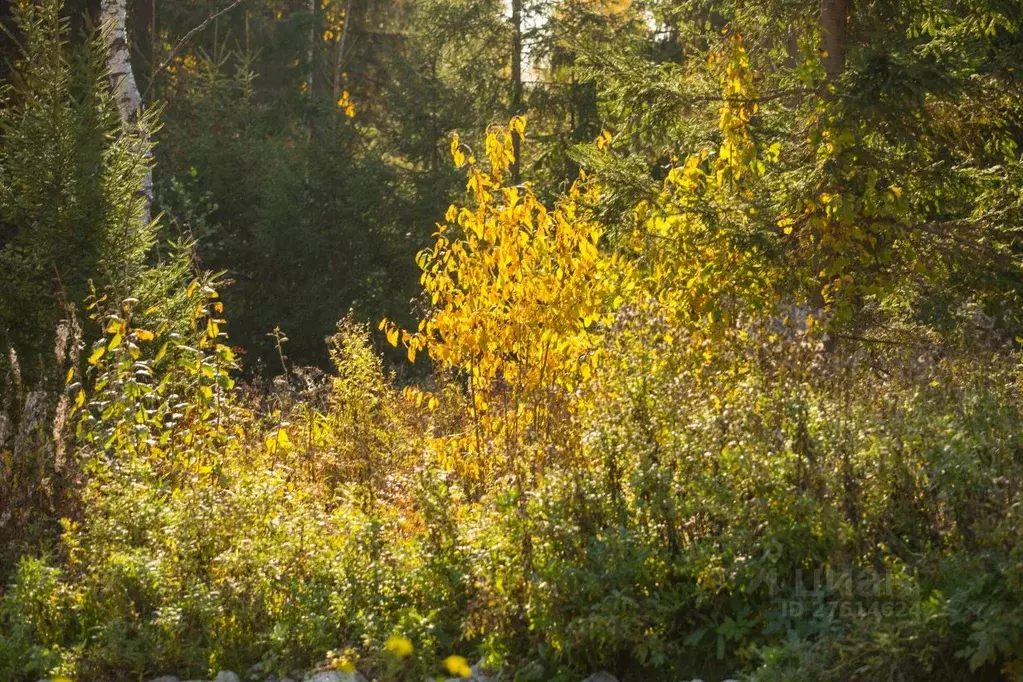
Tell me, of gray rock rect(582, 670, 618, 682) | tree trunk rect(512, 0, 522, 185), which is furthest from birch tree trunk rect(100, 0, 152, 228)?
tree trunk rect(512, 0, 522, 185)

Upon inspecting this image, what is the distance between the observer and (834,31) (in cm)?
703

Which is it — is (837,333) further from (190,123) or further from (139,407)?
(190,123)

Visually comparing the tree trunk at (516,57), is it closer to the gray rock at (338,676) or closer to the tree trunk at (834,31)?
the tree trunk at (834,31)

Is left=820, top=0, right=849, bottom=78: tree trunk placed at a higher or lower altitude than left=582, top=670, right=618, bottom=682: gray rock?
higher

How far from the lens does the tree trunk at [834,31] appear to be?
7000mm

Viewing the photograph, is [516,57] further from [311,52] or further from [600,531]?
[600,531]

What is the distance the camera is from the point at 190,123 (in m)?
17.5

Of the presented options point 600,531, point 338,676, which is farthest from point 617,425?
point 338,676

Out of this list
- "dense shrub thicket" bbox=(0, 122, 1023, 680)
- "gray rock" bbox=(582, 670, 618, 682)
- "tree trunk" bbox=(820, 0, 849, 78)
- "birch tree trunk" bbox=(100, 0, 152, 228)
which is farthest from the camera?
"birch tree trunk" bbox=(100, 0, 152, 228)

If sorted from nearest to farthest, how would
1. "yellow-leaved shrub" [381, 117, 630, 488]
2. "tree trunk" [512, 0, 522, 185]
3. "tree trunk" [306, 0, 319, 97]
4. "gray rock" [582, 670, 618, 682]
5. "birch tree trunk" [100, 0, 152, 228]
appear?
"gray rock" [582, 670, 618, 682], "yellow-leaved shrub" [381, 117, 630, 488], "birch tree trunk" [100, 0, 152, 228], "tree trunk" [512, 0, 522, 185], "tree trunk" [306, 0, 319, 97]

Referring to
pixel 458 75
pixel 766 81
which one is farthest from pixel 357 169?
pixel 766 81

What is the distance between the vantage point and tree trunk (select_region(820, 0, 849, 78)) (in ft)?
23.0

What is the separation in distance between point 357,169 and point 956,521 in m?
12.7

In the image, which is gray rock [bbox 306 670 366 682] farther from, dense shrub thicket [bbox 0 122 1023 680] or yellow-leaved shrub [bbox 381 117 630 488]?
yellow-leaved shrub [bbox 381 117 630 488]
